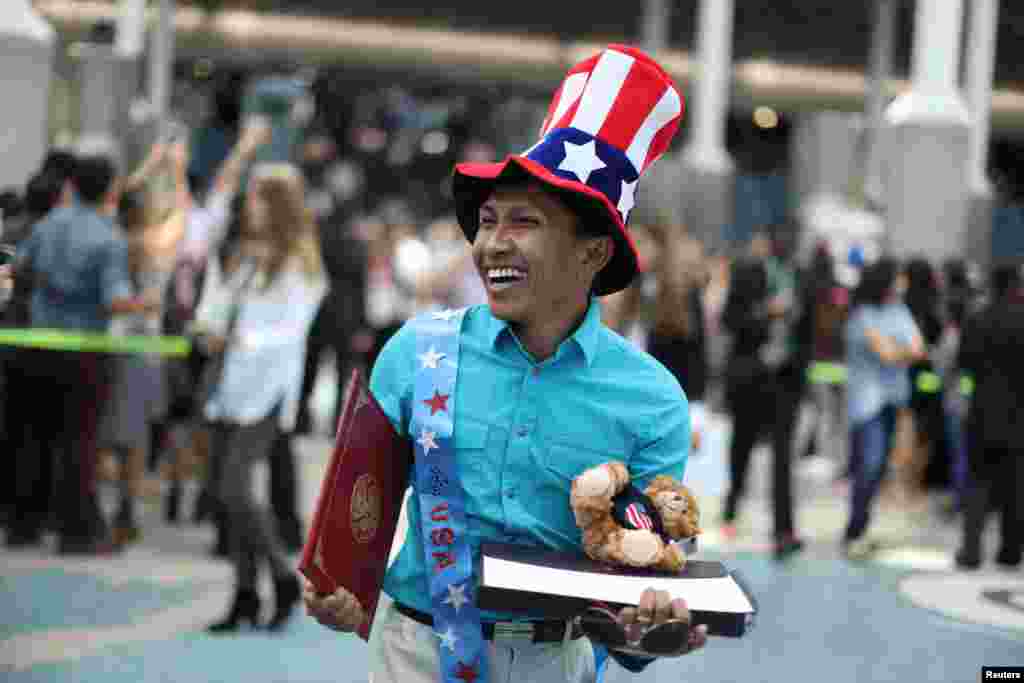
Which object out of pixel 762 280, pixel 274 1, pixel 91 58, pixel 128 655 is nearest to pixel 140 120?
pixel 91 58

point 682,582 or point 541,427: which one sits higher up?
point 541,427

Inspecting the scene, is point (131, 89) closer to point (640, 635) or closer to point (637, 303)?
point (637, 303)

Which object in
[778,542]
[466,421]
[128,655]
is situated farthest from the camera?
[778,542]

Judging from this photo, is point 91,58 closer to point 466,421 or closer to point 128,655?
point 128,655

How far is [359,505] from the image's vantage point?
2719 mm

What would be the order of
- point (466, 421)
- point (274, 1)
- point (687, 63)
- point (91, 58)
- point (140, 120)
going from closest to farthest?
1. point (466, 421)
2. point (91, 58)
3. point (140, 120)
4. point (274, 1)
5. point (687, 63)

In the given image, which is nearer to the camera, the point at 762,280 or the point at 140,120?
the point at 762,280

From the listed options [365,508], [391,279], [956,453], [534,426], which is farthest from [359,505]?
[391,279]

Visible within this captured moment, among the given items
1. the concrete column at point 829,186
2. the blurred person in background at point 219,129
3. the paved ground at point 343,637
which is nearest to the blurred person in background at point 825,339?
the paved ground at point 343,637

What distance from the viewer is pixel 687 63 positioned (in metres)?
38.1

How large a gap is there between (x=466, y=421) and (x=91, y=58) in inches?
339

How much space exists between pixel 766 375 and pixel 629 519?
745 centimetres

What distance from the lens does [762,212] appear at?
96.3 feet

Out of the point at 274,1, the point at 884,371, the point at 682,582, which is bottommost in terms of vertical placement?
the point at 884,371
